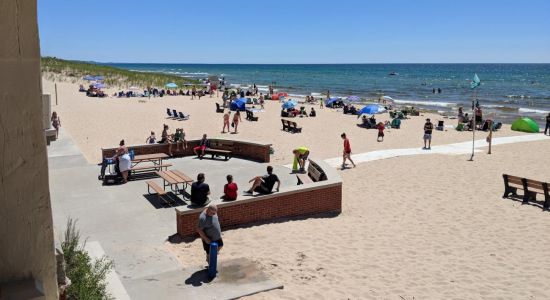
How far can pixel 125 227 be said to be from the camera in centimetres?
901

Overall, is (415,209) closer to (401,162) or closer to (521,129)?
(401,162)

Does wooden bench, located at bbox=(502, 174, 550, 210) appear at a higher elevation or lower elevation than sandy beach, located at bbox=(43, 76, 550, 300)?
higher

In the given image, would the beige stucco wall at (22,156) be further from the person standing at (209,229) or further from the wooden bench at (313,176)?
the wooden bench at (313,176)

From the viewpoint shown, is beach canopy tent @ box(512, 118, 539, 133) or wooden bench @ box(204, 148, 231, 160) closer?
wooden bench @ box(204, 148, 231, 160)

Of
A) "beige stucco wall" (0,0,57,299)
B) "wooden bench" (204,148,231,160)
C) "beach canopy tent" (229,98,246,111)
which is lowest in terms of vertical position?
"wooden bench" (204,148,231,160)

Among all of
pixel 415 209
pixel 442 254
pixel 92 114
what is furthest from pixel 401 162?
pixel 92 114

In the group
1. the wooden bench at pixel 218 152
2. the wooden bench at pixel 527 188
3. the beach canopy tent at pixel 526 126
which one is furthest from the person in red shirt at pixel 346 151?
the beach canopy tent at pixel 526 126

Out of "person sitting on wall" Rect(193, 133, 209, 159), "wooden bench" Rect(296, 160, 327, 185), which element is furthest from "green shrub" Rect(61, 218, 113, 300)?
"person sitting on wall" Rect(193, 133, 209, 159)

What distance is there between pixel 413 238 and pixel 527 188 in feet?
14.9

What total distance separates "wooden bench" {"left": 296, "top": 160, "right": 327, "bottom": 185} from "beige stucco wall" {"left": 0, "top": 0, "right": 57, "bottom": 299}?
8678 millimetres

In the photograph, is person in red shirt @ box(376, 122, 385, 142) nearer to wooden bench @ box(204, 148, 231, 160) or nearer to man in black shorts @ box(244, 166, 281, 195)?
wooden bench @ box(204, 148, 231, 160)

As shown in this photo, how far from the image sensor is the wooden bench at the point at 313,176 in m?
11.6

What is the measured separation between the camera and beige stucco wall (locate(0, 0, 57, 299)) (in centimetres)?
282

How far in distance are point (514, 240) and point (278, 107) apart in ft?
96.4
